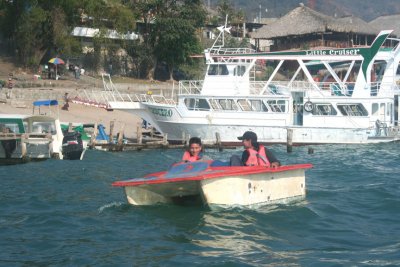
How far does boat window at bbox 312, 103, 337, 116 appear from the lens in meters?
35.0

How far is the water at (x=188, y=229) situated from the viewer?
11.7 meters

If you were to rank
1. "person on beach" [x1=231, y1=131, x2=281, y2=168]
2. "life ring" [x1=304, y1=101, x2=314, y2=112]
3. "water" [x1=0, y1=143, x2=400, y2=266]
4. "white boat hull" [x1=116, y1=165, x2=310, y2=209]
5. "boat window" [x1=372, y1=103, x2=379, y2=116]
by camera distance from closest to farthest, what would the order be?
"water" [x1=0, y1=143, x2=400, y2=266] → "white boat hull" [x1=116, y1=165, x2=310, y2=209] → "person on beach" [x1=231, y1=131, x2=281, y2=168] → "life ring" [x1=304, y1=101, x2=314, y2=112] → "boat window" [x1=372, y1=103, x2=379, y2=116]

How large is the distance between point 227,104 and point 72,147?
1088 centimetres

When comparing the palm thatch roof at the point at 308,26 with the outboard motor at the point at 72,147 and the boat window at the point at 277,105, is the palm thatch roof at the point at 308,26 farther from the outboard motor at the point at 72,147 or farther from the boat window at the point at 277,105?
the outboard motor at the point at 72,147

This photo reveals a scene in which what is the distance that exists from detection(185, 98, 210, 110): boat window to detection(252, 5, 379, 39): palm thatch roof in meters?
30.3

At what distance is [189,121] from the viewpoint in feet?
113

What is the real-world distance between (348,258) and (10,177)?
42.3 feet

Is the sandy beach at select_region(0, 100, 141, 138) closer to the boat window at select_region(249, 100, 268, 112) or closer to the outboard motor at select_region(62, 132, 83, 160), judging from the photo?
the boat window at select_region(249, 100, 268, 112)

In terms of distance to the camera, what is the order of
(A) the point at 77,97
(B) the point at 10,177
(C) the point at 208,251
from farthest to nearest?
(A) the point at 77,97 → (B) the point at 10,177 → (C) the point at 208,251

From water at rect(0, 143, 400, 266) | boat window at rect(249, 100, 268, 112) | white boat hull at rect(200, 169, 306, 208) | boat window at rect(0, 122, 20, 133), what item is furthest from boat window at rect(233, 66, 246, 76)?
white boat hull at rect(200, 169, 306, 208)

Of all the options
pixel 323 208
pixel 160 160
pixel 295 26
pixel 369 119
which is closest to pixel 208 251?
pixel 323 208

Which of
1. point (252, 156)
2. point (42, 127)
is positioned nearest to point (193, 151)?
point (252, 156)

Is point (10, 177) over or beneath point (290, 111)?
beneath

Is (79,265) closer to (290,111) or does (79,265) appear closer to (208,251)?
(208,251)
